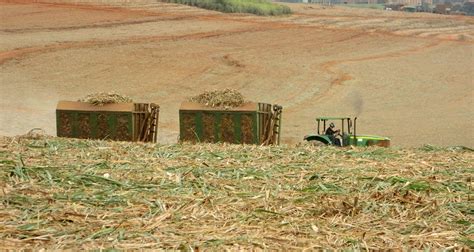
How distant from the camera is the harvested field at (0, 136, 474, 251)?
721 centimetres

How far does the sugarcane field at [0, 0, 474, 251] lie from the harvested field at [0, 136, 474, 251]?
3 cm

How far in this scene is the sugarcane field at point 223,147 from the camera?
751 centimetres

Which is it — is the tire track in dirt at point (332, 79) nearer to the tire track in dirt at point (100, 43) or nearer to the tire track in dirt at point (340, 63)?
the tire track in dirt at point (340, 63)

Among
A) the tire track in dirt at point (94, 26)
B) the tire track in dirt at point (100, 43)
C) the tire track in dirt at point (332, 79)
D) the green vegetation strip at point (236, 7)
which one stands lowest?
the tire track in dirt at point (332, 79)

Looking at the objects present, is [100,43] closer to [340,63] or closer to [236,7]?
[340,63]

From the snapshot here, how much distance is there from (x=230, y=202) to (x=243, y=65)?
4295 cm

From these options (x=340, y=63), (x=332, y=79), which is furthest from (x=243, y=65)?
(x=340, y=63)

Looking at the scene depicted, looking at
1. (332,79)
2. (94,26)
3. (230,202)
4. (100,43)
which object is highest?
(230,202)

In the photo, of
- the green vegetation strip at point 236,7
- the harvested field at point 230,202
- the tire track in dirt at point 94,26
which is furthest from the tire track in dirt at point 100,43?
the harvested field at point 230,202

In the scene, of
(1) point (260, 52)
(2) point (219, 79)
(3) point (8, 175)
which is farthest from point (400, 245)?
(1) point (260, 52)

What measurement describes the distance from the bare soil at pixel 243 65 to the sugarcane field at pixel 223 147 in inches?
8.2

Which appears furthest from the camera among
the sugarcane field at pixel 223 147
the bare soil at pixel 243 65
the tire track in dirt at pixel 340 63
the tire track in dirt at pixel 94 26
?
the tire track in dirt at pixel 94 26

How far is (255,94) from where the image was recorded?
44125 millimetres

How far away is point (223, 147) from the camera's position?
14094mm
